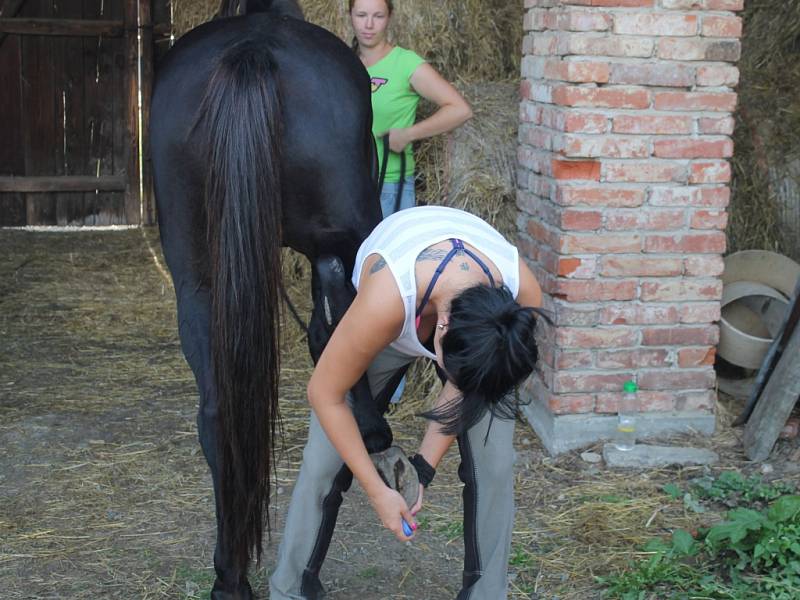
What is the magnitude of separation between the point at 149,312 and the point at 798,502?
14.2 ft

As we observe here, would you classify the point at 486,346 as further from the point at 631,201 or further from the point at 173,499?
the point at 631,201

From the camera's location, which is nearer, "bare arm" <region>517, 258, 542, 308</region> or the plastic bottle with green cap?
"bare arm" <region>517, 258, 542, 308</region>

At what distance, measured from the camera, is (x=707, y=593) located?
9.68 ft

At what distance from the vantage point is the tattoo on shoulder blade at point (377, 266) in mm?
2269

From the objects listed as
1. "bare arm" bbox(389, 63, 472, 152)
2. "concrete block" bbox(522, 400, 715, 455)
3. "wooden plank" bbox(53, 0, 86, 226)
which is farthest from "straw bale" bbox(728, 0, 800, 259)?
"wooden plank" bbox(53, 0, 86, 226)

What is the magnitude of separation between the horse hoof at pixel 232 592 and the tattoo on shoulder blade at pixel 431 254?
1213mm

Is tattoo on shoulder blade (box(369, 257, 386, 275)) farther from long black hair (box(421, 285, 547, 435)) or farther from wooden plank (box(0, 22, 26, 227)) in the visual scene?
wooden plank (box(0, 22, 26, 227))

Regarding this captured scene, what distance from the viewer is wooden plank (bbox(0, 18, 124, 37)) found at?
8.14 metres

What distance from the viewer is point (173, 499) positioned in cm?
376

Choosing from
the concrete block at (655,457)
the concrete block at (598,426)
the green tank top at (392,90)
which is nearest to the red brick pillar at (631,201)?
the concrete block at (598,426)

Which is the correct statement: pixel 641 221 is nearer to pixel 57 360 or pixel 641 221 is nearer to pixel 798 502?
pixel 798 502

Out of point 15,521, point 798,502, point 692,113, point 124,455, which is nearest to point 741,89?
point 692,113

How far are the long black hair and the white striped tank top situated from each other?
0.46 ft

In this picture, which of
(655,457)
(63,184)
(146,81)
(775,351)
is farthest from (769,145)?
(63,184)
